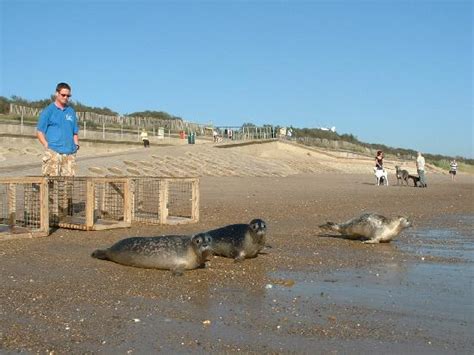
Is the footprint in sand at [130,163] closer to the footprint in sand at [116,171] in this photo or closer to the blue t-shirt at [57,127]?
the footprint in sand at [116,171]

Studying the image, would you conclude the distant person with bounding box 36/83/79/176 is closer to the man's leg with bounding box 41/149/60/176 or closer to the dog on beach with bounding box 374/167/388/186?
the man's leg with bounding box 41/149/60/176

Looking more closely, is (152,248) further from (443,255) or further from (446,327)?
(443,255)

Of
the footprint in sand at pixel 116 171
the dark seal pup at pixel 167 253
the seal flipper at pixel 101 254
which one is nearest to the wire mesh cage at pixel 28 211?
the seal flipper at pixel 101 254

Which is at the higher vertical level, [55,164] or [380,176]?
[55,164]

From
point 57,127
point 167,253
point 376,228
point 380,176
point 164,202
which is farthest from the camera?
point 380,176

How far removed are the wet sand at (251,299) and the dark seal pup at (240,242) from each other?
17cm

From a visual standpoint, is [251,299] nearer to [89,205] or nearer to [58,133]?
[89,205]

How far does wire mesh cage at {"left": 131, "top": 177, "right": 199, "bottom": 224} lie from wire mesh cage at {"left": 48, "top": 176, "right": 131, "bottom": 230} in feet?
1.30

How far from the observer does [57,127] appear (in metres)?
9.72

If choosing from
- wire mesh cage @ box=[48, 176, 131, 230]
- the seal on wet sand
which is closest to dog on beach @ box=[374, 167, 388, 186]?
wire mesh cage @ box=[48, 176, 131, 230]

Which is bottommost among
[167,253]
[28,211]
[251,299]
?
[251,299]

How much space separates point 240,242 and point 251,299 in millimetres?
2051

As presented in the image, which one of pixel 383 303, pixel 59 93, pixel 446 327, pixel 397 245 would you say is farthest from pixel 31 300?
pixel 397 245

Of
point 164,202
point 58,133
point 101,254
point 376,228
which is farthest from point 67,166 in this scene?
point 376,228
